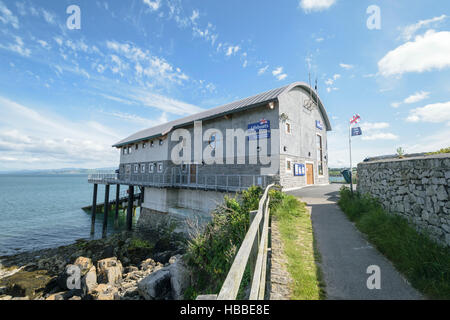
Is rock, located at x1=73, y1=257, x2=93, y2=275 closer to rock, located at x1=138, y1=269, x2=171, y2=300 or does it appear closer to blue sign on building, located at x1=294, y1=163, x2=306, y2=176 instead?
rock, located at x1=138, y1=269, x2=171, y2=300

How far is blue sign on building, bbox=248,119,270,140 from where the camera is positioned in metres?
13.5

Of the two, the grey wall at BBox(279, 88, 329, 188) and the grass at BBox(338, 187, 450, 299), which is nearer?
the grass at BBox(338, 187, 450, 299)

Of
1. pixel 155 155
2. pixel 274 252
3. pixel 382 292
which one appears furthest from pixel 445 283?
pixel 155 155

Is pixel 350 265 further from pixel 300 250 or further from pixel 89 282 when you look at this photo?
pixel 89 282

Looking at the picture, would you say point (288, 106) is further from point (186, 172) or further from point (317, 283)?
point (317, 283)

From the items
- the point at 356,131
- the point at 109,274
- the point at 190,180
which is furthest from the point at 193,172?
the point at 356,131

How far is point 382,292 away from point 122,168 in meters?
29.1

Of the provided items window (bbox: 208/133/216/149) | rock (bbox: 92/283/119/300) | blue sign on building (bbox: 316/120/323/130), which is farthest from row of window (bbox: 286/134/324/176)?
rock (bbox: 92/283/119/300)

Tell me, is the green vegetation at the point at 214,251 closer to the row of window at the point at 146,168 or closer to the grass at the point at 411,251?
the grass at the point at 411,251

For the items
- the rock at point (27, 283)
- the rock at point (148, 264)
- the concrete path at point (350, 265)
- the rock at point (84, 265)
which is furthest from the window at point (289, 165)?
the rock at point (27, 283)

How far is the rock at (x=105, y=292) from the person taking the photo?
7.41 metres

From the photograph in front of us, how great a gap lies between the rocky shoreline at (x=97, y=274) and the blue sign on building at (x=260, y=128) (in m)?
8.49

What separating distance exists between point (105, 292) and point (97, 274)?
2.08 meters

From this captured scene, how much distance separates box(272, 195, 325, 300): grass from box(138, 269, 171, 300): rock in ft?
14.4
